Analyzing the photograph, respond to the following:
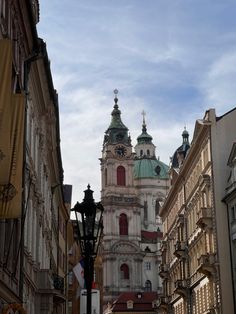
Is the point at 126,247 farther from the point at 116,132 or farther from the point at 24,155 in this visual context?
the point at 24,155

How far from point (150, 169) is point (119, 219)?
1003 inches

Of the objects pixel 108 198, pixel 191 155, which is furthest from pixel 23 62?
pixel 108 198

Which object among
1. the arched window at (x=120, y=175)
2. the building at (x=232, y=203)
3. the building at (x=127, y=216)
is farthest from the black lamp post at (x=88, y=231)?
the arched window at (x=120, y=175)

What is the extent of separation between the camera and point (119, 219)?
130000 mm

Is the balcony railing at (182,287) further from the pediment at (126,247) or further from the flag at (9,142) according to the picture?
the pediment at (126,247)

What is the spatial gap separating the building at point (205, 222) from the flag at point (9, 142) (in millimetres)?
33956

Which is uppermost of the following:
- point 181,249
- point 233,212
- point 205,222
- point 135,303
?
point 135,303

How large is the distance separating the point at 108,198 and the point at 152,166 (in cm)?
2667

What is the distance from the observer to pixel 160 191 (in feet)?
A: 487

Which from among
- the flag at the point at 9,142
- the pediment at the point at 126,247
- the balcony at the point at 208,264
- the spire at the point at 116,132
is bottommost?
the flag at the point at 9,142

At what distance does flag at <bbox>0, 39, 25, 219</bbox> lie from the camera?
13.9 m

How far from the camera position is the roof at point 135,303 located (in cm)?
10650

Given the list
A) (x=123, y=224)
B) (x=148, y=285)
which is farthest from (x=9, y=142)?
(x=148, y=285)

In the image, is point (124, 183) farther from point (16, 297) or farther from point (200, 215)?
point (16, 297)
